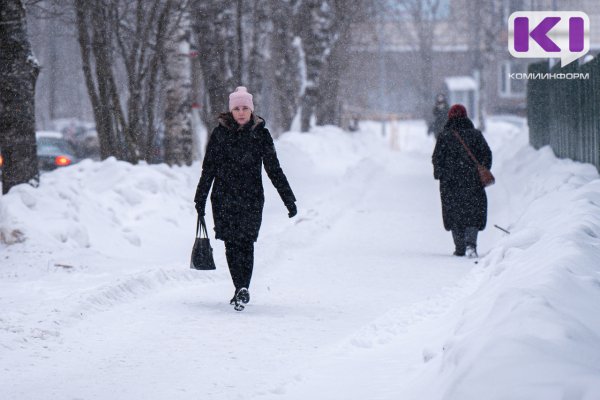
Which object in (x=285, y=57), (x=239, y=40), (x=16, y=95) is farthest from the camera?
(x=285, y=57)

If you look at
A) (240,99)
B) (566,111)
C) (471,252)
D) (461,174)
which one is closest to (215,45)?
(566,111)

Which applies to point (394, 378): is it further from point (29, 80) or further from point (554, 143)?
point (554, 143)

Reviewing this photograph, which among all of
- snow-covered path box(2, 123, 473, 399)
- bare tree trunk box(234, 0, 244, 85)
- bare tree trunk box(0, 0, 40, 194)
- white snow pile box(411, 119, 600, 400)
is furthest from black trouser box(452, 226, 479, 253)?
bare tree trunk box(234, 0, 244, 85)

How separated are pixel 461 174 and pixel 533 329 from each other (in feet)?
26.2

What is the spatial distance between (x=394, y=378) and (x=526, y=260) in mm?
1369

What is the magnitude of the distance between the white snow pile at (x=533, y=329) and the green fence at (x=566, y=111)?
6171mm

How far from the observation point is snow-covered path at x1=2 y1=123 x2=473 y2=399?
237 inches

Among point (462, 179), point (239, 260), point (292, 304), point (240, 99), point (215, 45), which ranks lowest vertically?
point (292, 304)

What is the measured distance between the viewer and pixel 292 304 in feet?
29.2

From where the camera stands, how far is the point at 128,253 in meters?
12.0

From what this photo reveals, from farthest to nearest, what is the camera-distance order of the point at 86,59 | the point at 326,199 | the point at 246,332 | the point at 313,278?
the point at 326,199 < the point at 86,59 < the point at 313,278 < the point at 246,332

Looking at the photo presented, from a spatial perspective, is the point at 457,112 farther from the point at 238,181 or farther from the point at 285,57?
the point at 285,57

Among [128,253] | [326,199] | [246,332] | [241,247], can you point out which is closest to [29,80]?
[128,253]

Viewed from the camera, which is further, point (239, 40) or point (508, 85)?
point (508, 85)
